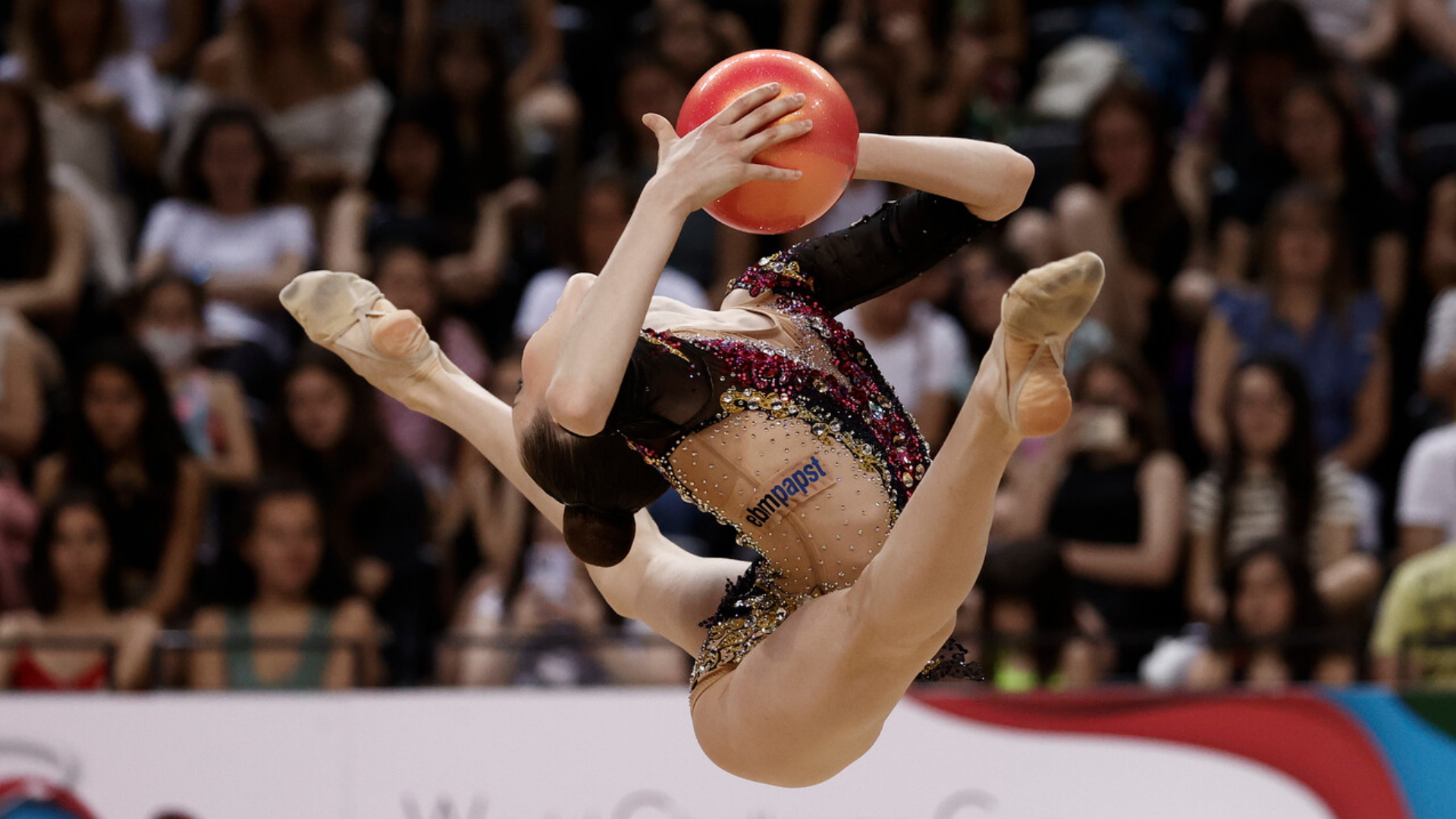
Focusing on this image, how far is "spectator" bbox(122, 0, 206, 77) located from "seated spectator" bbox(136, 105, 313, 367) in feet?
4.08

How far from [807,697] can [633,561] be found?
0.72 meters

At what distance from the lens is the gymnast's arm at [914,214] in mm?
2820

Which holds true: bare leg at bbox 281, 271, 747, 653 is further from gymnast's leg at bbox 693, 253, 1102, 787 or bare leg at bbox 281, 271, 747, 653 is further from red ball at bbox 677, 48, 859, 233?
red ball at bbox 677, 48, 859, 233

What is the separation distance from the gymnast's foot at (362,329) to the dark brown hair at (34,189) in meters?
3.28

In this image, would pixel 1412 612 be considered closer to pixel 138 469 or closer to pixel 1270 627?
pixel 1270 627

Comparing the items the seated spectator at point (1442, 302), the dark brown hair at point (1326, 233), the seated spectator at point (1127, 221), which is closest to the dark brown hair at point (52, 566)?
the seated spectator at point (1127, 221)

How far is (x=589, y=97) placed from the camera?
7789 millimetres

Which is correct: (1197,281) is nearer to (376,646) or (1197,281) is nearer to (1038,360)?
(376,646)

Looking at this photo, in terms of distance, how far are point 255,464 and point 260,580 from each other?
712mm

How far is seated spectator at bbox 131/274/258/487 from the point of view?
5.87 m

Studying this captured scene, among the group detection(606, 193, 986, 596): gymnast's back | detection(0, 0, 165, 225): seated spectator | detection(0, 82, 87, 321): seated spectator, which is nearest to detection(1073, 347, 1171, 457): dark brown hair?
detection(606, 193, 986, 596): gymnast's back

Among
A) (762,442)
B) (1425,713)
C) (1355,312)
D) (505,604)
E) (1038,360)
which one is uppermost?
(1038,360)

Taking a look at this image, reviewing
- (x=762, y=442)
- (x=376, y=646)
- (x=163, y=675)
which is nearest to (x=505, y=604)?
(x=376, y=646)

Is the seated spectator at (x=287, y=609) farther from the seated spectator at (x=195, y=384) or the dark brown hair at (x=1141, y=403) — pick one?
the dark brown hair at (x=1141, y=403)
